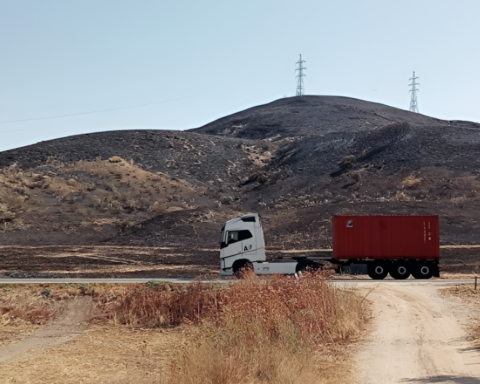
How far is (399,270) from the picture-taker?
33.1m

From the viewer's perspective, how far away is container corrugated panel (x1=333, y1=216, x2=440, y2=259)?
107 ft

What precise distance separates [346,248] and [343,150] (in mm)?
58881

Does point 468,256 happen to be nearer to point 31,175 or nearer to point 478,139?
point 478,139

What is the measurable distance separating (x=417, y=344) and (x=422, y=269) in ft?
59.9

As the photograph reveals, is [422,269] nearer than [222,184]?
Yes

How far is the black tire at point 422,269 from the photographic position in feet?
108

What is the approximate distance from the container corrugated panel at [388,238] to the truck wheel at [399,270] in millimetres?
479

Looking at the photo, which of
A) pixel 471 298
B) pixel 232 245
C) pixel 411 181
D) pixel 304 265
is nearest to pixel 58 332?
pixel 232 245

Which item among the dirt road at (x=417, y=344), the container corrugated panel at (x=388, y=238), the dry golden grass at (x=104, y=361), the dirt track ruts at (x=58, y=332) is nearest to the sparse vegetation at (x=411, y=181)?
the container corrugated panel at (x=388, y=238)

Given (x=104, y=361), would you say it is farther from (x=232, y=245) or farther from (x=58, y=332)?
(x=232, y=245)

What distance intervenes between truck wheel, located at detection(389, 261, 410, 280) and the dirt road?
8536 mm

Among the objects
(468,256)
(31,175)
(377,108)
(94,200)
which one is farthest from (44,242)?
(377,108)

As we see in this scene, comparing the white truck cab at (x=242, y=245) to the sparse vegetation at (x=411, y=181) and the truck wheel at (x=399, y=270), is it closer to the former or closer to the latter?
the truck wheel at (x=399, y=270)

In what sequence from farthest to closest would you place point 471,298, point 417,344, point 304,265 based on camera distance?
point 304,265, point 471,298, point 417,344
